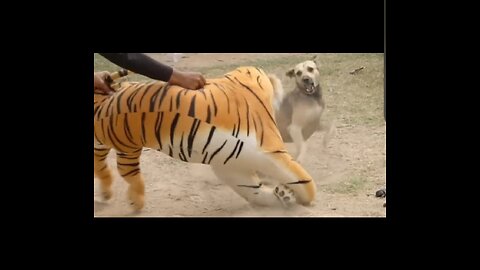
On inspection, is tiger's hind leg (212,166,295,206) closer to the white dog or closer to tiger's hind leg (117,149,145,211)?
the white dog

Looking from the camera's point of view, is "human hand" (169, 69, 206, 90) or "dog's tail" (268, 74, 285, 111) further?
"dog's tail" (268, 74, 285, 111)

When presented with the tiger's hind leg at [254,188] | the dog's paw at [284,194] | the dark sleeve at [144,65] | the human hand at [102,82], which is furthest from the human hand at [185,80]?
the dog's paw at [284,194]

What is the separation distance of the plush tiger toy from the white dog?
0.21 feet

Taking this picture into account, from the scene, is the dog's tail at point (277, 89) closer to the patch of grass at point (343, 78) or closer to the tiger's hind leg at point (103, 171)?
the patch of grass at point (343, 78)

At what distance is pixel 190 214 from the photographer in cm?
536

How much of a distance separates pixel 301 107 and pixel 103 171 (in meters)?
1.21

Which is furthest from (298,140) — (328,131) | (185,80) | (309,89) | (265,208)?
(185,80)

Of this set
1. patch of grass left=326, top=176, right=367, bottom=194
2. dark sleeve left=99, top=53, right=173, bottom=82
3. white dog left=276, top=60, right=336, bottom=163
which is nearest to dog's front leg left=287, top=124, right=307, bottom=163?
white dog left=276, top=60, right=336, bottom=163

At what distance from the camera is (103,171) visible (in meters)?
5.36

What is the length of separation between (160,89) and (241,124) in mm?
505

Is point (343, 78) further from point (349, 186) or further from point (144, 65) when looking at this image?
point (144, 65)

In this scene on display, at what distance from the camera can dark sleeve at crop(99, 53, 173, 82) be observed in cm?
523

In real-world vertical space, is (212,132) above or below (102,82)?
below
